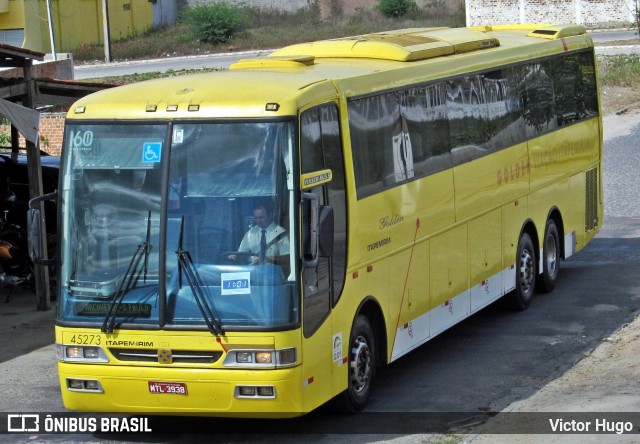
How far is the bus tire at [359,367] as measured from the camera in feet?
33.3

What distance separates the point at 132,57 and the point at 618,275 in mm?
44285

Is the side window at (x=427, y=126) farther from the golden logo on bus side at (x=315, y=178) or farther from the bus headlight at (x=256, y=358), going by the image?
the bus headlight at (x=256, y=358)

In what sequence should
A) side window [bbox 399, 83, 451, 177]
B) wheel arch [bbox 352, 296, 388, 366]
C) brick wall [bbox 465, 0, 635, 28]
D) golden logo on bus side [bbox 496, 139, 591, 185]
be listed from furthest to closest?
brick wall [bbox 465, 0, 635, 28] < golden logo on bus side [bbox 496, 139, 591, 185] < side window [bbox 399, 83, 451, 177] < wheel arch [bbox 352, 296, 388, 366]

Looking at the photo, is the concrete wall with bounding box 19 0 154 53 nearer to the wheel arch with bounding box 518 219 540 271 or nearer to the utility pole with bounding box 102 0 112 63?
the utility pole with bounding box 102 0 112 63

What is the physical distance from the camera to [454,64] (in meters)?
13.1

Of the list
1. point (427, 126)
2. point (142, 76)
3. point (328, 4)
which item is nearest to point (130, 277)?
point (427, 126)

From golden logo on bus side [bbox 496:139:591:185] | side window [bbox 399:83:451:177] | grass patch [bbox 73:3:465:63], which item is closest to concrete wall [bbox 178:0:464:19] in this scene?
grass patch [bbox 73:3:465:63]

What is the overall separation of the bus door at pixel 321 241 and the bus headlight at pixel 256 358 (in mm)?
261

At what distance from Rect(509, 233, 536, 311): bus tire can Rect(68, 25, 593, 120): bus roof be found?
242cm

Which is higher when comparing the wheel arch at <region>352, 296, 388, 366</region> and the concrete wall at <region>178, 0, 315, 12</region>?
the concrete wall at <region>178, 0, 315, 12</region>

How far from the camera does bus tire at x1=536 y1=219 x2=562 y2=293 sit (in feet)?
52.2

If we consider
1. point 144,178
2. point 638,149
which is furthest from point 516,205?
point 638,149

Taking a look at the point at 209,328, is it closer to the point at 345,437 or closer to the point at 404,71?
the point at 345,437

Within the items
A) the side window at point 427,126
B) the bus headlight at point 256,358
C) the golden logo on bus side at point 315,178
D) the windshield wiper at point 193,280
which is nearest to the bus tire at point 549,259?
the side window at point 427,126
